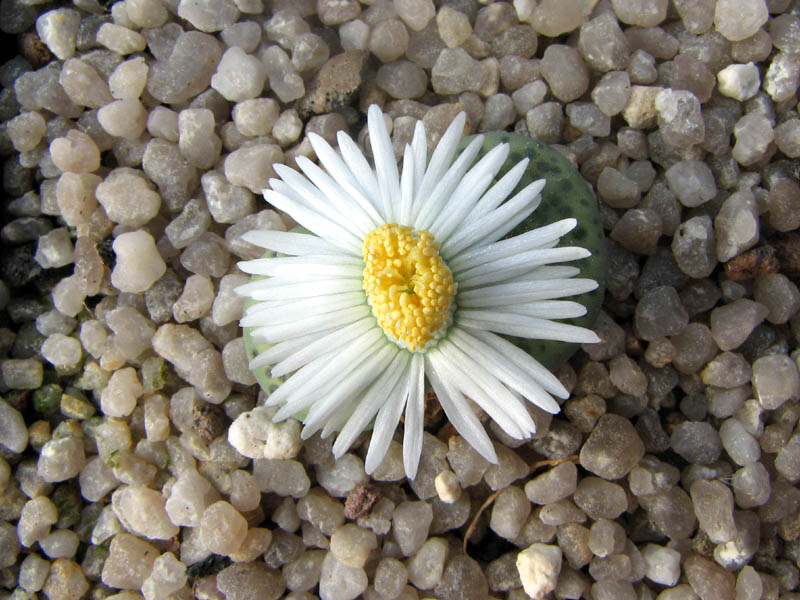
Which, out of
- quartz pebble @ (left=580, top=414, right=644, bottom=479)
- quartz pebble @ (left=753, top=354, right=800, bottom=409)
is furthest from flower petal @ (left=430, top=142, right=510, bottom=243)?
quartz pebble @ (left=753, top=354, right=800, bottom=409)

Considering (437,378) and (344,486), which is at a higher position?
(437,378)

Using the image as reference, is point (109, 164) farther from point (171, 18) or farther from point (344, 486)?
point (344, 486)

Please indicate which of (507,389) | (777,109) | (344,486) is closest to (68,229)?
(344,486)

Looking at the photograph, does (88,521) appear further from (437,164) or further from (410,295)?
(437,164)

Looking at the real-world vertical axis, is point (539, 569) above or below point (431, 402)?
below

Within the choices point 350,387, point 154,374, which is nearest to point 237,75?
point 154,374

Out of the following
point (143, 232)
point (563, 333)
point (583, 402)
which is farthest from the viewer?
point (143, 232)
